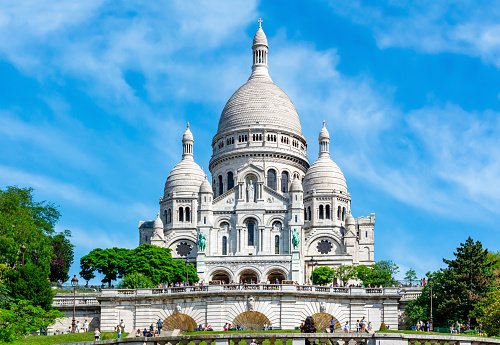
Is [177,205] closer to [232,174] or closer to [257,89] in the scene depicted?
[232,174]

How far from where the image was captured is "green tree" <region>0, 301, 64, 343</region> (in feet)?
155

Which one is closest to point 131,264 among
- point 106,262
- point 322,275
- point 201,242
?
point 106,262

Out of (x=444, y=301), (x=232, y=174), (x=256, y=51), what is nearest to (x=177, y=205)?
(x=232, y=174)

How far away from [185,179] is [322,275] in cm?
2732

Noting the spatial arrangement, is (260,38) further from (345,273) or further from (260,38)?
(345,273)

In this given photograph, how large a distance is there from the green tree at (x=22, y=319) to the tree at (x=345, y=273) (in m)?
38.0

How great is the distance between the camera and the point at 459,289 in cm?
6297

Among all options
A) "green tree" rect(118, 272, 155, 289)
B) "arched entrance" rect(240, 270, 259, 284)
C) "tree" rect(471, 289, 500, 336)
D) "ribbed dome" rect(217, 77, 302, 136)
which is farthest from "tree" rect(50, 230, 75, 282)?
"tree" rect(471, 289, 500, 336)

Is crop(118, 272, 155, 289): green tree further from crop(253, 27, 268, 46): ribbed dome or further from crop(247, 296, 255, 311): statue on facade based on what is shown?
crop(253, 27, 268, 46): ribbed dome

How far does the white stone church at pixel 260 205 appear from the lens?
100500mm

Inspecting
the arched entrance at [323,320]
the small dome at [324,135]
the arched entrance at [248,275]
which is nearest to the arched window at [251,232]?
the arched entrance at [248,275]

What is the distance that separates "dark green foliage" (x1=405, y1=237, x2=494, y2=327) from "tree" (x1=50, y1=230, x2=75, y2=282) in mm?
36764

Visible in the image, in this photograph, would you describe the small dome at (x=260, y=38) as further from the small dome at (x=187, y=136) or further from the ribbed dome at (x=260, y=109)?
the small dome at (x=187, y=136)

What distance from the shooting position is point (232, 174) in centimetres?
11700
